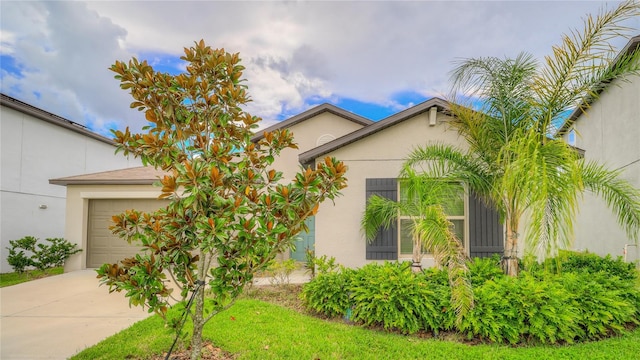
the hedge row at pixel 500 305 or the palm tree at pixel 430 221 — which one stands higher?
the palm tree at pixel 430 221

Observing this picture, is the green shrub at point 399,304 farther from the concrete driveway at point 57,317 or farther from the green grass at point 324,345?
the concrete driveway at point 57,317

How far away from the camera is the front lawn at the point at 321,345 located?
3.88 m

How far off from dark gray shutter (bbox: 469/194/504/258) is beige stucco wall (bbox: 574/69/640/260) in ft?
10.9

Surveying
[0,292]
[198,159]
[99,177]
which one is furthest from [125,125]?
[99,177]

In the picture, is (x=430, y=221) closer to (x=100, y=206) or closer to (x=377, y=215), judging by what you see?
(x=377, y=215)

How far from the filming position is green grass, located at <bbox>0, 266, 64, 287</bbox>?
8633mm

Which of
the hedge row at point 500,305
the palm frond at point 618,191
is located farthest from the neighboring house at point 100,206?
the palm frond at point 618,191

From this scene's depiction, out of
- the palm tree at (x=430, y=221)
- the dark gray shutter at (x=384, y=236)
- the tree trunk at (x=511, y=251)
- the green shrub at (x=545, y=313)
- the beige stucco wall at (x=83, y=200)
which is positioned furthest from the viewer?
the beige stucco wall at (x=83, y=200)

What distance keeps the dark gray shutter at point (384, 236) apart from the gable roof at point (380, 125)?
109cm

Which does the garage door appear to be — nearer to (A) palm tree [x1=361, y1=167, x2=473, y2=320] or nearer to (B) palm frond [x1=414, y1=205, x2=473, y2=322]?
(A) palm tree [x1=361, y1=167, x2=473, y2=320]

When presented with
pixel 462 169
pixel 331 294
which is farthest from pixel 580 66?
pixel 331 294

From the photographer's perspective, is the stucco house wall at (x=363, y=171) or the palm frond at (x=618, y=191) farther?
the stucco house wall at (x=363, y=171)

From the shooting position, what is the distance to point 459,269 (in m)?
4.52

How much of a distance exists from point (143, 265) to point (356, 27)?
788 centimetres
